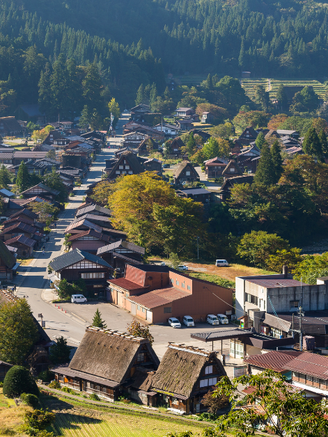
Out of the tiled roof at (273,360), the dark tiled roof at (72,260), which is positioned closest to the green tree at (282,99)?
the dark tiled roof at (72,260)

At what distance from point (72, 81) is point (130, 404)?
379 feet

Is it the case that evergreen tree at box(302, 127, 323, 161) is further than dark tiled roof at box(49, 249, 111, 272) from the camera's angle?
Yes

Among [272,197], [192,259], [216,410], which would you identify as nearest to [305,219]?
[272,197]

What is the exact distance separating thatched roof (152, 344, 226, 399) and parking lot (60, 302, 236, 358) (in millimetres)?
6144

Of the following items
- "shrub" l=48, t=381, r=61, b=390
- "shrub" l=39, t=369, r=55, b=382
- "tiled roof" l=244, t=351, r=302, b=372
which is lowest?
"shrub" l=39, t=369, r=55, b=382

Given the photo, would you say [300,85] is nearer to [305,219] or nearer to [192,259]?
[305,219]

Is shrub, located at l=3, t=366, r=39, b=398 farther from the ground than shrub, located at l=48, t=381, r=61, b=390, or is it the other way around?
shrub, located at l=3, t=366, r=39, b=398

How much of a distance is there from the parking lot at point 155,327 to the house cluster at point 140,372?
5.16m

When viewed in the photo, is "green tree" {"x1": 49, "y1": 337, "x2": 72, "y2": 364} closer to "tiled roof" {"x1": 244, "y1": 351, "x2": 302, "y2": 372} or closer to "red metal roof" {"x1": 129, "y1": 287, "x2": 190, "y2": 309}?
"red metal roof" {"x1": 129, "y1": 287, "x2": 190, "y2": 309}

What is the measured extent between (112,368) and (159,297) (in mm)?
14649

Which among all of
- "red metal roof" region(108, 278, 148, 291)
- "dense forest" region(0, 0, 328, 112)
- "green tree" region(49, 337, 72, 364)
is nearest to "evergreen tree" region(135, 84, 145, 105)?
"dense forest" region(0, 0, 328, 112)

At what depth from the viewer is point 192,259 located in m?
60.5

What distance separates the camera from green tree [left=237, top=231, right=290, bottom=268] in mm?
60406

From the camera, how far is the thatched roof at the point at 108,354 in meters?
29.6
